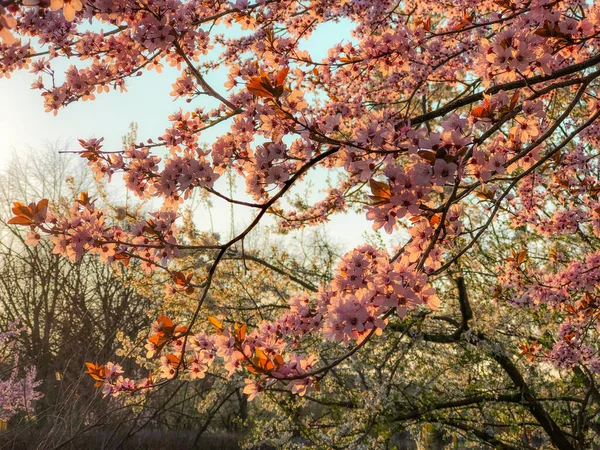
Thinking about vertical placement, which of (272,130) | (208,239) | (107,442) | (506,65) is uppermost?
(208,239)

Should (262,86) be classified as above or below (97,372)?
above

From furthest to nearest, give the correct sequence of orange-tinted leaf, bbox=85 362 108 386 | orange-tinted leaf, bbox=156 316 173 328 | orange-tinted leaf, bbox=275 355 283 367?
orange-tinted leaf, bbox=85 362 108 386 < orange-tinted leaf, bbox=156 316 173 328 < orange-tinted leaf, bbox=275 355 283 367

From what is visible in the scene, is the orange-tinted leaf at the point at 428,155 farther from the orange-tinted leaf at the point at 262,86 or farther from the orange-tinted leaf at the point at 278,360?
the orange-tinted leaf at the point at 278,360

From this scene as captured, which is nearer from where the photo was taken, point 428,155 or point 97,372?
point 428,155

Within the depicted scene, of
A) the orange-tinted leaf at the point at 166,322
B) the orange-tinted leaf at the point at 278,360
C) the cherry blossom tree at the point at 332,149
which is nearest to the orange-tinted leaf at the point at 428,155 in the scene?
the cherry blossom tree at the point at 332,149

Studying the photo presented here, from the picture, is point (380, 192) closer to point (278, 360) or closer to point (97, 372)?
point (278, 360)

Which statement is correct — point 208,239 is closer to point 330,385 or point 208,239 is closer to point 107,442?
point 330,385

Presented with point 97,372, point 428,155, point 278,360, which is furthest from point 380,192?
point 97,372

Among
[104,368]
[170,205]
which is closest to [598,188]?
[170,205]

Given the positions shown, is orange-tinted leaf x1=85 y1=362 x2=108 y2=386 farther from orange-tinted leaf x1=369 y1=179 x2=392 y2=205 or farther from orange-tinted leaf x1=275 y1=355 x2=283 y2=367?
orange-tinted leaf x1=369 y1=179 x2=392 y2=205

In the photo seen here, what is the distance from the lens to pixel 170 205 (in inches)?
71.2

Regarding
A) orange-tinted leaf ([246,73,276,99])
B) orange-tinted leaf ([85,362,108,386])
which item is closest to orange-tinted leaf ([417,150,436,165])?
orange-tinted leaf ([246,73,276,99])

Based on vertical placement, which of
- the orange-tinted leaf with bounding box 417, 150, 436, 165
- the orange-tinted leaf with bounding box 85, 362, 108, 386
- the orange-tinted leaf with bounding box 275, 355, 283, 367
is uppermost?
the orange-tinted leaf with bounding box 417, 150, 436, 165

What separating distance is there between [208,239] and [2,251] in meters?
10.1
